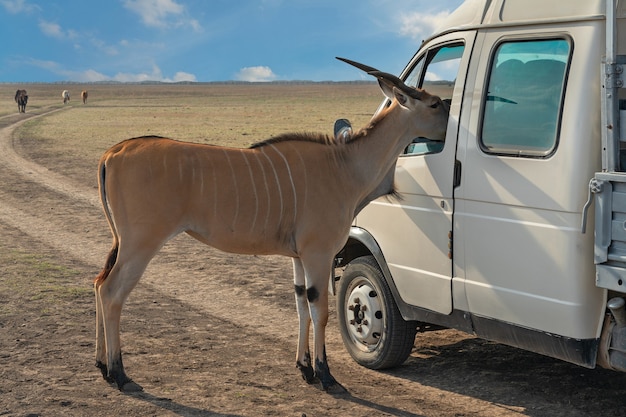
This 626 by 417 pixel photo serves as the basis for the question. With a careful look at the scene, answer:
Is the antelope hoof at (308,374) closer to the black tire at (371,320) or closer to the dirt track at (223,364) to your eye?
the dirt track at (223,364)

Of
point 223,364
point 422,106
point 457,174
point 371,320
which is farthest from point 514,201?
point 223,364

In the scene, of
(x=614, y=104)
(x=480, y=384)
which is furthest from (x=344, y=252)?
(x=614, y=104)

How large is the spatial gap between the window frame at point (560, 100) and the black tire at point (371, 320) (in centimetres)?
146

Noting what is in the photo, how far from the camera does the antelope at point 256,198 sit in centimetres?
590

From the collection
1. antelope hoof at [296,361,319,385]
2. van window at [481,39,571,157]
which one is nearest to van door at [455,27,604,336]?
van window at [481,39,571,157]

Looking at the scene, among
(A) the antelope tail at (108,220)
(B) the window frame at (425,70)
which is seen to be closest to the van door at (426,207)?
(B) the window frame at (425,70)

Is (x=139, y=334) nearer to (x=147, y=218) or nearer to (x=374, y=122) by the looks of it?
(x=147, y=218)

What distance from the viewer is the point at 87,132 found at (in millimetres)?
A: 34344

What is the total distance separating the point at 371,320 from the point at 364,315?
104mm

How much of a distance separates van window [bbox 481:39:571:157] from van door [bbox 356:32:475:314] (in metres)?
0.27

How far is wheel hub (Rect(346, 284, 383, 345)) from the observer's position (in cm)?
646

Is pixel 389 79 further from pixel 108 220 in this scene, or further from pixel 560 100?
pixel 108 220

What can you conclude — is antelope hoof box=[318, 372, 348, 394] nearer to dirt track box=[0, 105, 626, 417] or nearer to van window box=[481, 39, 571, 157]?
dirt track box=[0, 105, 626, 417]

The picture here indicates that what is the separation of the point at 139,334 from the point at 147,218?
1921mm
